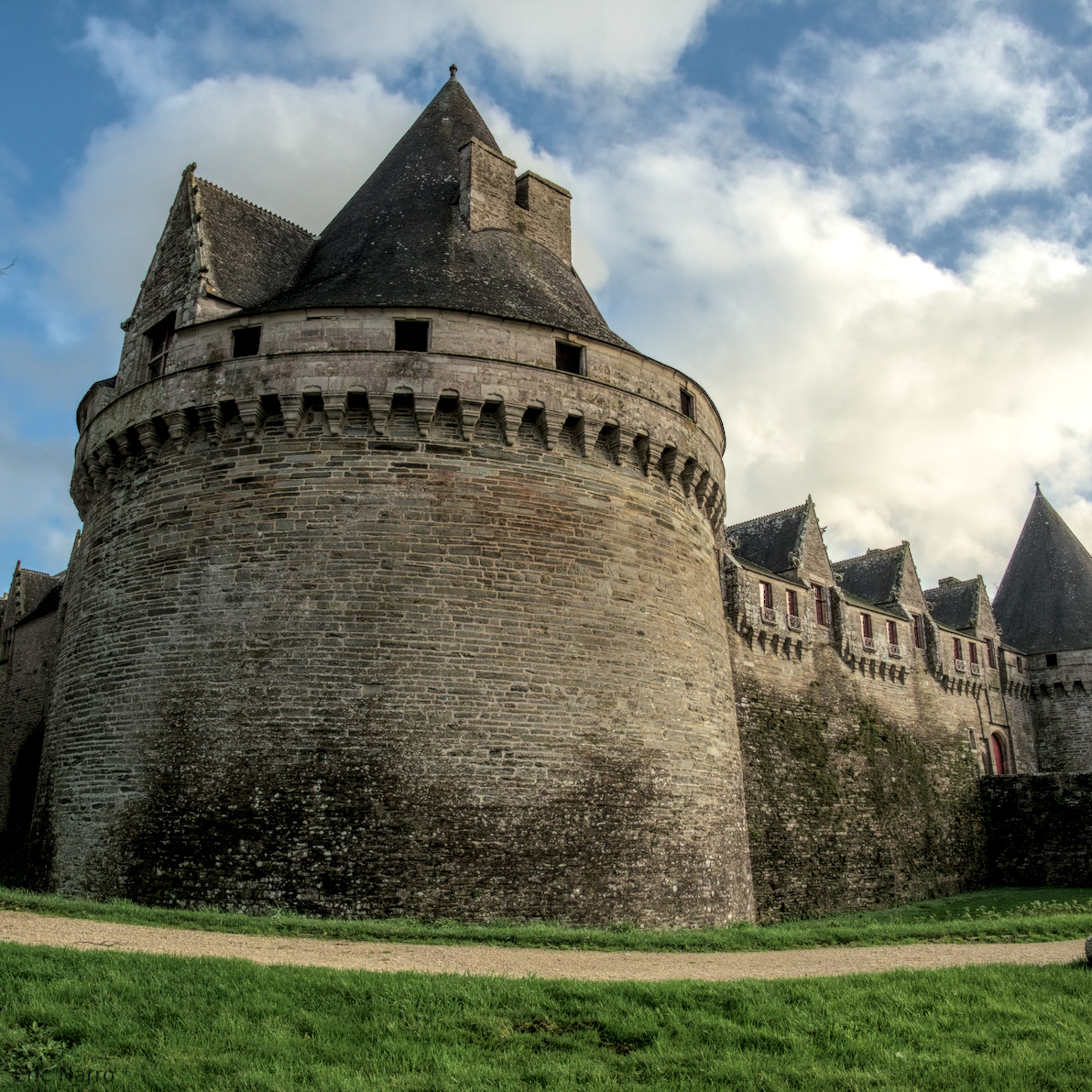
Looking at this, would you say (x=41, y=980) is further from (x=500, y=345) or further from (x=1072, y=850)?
(x=1072, y=850)

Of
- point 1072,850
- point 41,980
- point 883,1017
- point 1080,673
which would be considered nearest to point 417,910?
point 41,980

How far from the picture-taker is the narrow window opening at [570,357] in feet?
49.0

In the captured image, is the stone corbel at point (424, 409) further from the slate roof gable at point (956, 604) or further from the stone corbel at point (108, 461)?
the slate roof gable at point (956, 604)

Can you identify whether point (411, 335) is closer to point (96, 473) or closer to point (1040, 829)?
point (96, 473)

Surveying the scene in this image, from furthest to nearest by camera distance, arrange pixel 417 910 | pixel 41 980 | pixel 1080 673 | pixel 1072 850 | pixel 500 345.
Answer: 1. pixel 1080 673
2. pixel 1072 850
3. pixel 500 345
4. pixel 417 910
5. pixel 41 980

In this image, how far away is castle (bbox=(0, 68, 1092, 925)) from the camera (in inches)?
482

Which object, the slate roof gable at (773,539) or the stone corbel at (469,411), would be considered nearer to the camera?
the stone corbel at (469,411)

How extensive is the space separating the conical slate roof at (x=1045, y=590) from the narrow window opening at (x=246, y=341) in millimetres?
28150

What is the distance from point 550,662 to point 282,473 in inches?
174

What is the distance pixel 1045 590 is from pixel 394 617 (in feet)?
94.8

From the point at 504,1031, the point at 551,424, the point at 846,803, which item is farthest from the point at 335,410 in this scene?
the point at 846,803

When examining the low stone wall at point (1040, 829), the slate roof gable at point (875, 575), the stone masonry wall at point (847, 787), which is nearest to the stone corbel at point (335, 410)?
the stone masonry wall at point (847, 787)

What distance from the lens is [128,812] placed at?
505 inches

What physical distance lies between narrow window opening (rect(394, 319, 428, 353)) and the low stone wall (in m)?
20.0
